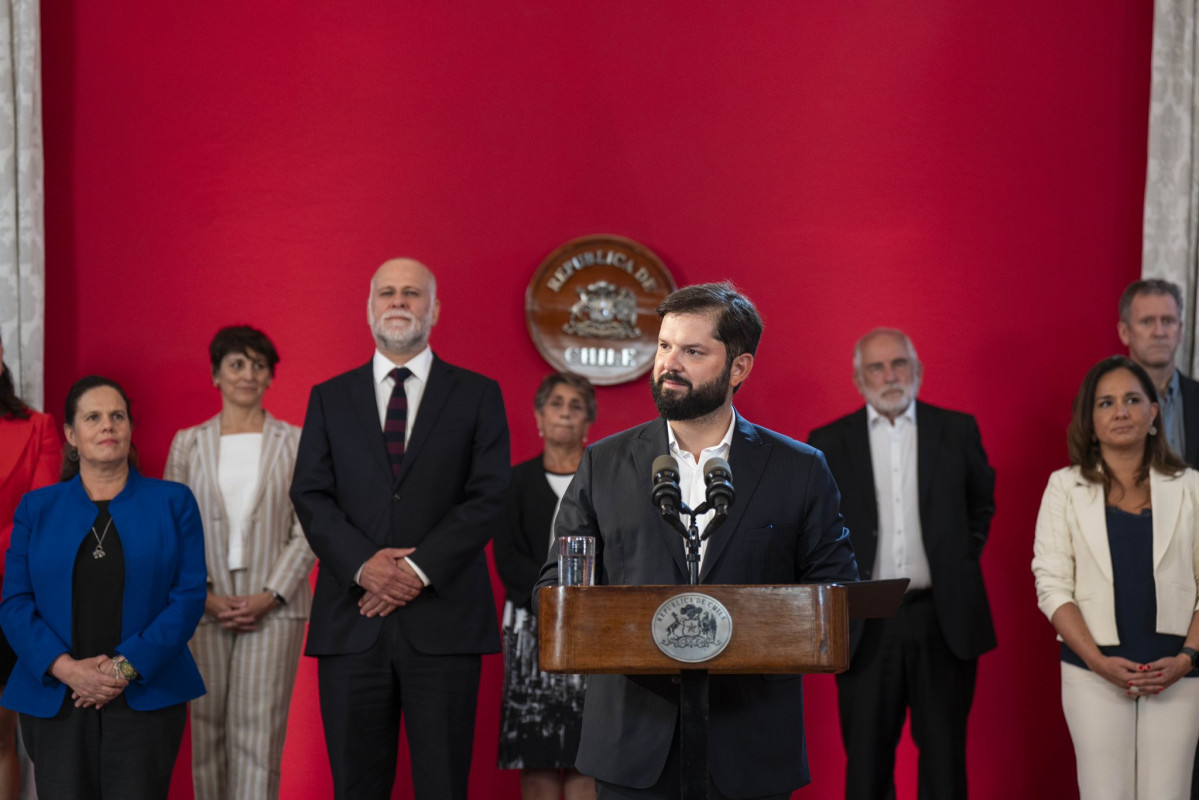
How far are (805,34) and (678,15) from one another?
560 mm

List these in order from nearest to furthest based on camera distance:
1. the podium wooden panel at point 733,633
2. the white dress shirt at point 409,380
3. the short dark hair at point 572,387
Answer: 1. the podium wooden panel at point 733,633
2. the white dress shirt at point 409,380
3. the short dark hair at point 572,387

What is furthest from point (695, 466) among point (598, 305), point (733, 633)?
point (598, 305)

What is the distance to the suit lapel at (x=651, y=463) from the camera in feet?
8.02

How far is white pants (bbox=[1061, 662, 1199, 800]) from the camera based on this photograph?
391 cm

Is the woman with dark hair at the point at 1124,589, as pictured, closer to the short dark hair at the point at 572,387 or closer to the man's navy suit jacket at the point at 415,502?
the short dark hair at the point at 572,387

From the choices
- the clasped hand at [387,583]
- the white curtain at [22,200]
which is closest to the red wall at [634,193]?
the white curtain at [22,200]

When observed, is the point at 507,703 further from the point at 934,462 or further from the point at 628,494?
the point at 628,494

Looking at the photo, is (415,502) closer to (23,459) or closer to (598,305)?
(23,459)

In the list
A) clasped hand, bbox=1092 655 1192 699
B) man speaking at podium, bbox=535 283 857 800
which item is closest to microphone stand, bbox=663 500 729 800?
man speaking at podium, bbox=535 283 857 800

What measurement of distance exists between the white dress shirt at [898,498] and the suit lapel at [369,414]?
1870mm

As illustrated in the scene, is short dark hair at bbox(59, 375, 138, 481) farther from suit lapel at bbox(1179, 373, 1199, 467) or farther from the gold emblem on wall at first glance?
suit lapel at bbox(1179, 373, 1199, 467)

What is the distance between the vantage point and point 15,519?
12.5ft

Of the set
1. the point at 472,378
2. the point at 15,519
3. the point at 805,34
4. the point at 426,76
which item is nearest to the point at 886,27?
the point at 805,34

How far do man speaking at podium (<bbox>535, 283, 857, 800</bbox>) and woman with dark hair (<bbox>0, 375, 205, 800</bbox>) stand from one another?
170 cm
